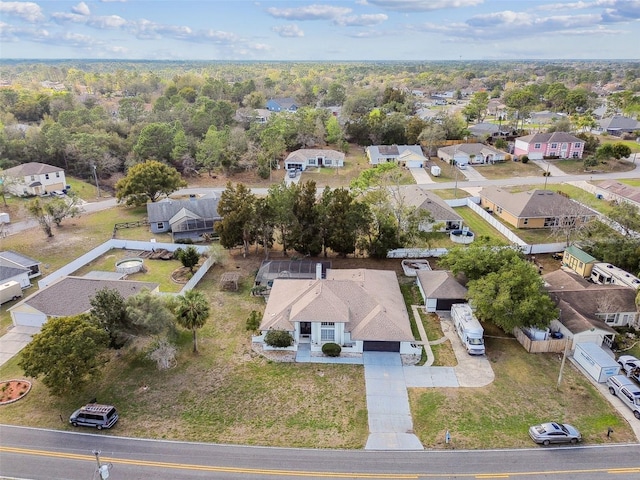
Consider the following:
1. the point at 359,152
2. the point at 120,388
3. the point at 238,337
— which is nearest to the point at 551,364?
the point at 238,337

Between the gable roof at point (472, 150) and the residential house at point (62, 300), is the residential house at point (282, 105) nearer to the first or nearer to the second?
the gable roof at point (472, 150)

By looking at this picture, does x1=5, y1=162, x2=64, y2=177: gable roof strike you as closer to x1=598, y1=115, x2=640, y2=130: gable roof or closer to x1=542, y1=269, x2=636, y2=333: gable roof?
x1=542, y1=269, x2=636, y2=333: gable roof

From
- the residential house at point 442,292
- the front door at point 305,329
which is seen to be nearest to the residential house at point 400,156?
the residential house at point 442,292

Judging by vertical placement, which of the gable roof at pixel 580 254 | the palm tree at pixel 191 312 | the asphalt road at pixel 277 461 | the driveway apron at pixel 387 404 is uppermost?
the palm tree at pixel 191 312

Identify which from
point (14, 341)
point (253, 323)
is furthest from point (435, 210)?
point (14, 341)

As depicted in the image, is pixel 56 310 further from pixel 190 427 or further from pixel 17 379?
pixel 190 427

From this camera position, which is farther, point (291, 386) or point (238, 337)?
point (238, 337)
